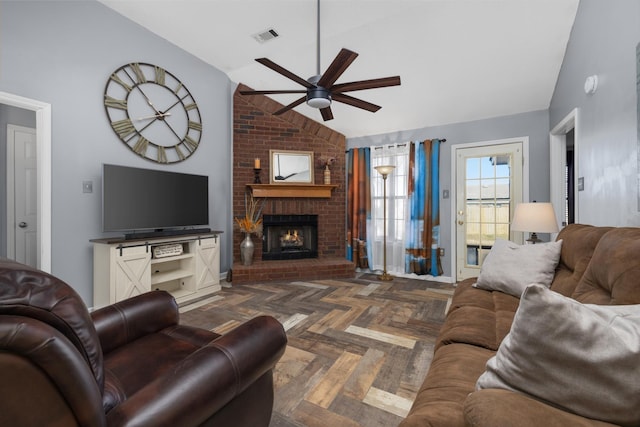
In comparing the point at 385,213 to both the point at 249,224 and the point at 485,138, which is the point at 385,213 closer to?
the point at 485,138

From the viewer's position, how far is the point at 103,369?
0.79m

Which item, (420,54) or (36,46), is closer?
(36,46)

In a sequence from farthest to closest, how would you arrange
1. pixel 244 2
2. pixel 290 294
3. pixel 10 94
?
pixel 290 294 < pixel 244 2 < pixel 10 94

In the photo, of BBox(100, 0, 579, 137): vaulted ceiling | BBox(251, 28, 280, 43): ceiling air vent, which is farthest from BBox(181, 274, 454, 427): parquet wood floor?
BBox(251, 28, 280, 43): ceiling air vent

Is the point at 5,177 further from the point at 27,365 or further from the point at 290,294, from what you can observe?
the point at 27,365

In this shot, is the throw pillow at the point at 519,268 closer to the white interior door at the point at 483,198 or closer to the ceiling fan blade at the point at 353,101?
the ceiling fan blade at the point at 353,101

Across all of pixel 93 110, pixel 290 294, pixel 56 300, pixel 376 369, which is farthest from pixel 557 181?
pixel 93 110

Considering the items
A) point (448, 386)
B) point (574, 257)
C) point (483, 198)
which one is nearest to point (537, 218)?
point (574, 257)

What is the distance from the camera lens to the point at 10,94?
7.86 ft

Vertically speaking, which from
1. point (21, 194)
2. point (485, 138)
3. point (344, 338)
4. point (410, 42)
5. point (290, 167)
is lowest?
point (344, 338)

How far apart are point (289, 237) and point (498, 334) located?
3648 millimetres

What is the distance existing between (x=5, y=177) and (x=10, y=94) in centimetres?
154

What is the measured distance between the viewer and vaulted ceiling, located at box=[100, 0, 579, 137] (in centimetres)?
288

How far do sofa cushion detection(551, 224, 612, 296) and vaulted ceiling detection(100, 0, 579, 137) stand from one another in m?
2.17
